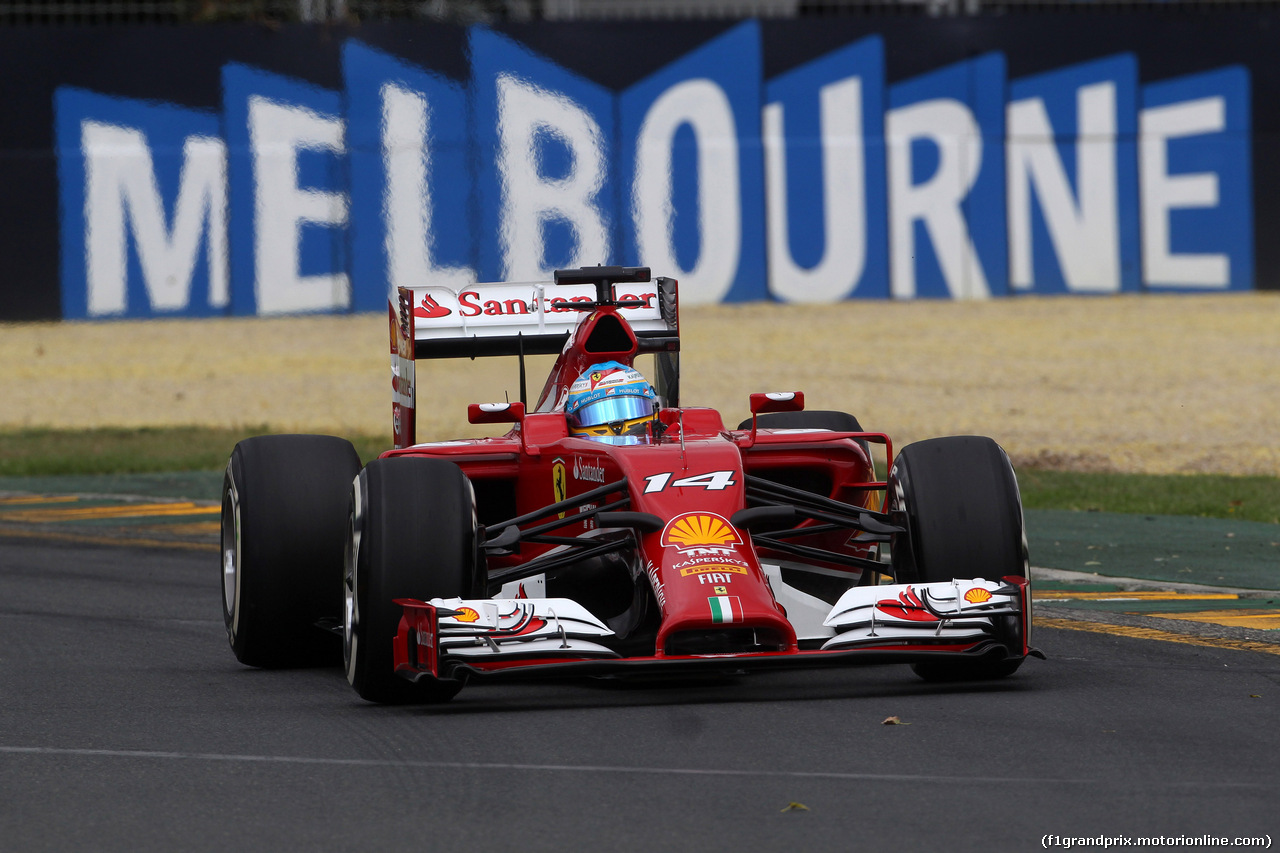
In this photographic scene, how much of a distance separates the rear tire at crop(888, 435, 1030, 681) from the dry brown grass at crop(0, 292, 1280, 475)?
8952mm

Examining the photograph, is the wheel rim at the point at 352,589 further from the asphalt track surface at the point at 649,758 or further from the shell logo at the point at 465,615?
the shell logo at the point at 465,615

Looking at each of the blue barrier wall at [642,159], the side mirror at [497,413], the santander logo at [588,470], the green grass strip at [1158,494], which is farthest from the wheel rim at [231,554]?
the blue barrier wall at [642,159]

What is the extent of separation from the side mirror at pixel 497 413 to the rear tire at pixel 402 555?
2.94 ft

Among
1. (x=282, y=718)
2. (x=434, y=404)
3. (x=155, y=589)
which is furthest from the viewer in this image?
(x=434, y=404)

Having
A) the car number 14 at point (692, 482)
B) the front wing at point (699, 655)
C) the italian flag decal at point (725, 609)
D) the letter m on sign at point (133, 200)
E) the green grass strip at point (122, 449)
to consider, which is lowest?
the front wing at point (699, 655)

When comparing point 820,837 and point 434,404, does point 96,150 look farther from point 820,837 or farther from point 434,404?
point 820,837

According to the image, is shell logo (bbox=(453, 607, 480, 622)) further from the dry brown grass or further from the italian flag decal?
the dry brown grass

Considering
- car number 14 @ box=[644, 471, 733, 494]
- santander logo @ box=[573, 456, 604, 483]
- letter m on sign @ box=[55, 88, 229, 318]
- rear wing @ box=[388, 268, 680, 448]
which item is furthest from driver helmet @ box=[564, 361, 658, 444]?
letter m on sign @ box=[55, 88, 229, 318]

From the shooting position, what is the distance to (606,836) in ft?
15.8

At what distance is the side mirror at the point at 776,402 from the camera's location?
25.5ft

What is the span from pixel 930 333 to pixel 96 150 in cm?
1085

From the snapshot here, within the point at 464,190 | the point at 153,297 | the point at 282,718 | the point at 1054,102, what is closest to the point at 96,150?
the point at 153,297

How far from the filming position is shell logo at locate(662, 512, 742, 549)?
6.59 metres

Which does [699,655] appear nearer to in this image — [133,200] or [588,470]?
[588,470]
